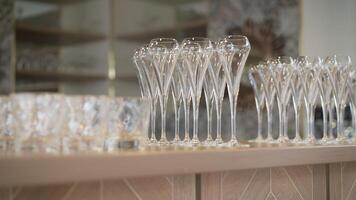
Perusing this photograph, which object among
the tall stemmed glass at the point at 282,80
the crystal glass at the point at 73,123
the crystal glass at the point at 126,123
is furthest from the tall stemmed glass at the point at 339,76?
the crystal glass at the point at 73,123

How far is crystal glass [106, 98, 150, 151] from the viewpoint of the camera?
98cm

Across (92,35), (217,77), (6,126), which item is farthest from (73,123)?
(92,35)

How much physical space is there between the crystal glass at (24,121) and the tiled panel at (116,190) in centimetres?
11

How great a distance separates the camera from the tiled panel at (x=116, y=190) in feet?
3.14

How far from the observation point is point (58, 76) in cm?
190

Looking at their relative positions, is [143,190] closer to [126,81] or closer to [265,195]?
[265,195]

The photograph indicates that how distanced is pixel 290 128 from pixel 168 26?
1.10 metres

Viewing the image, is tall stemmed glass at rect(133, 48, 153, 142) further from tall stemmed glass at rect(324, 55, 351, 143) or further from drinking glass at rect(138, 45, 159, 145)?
tall stemmed glass at rect(324, 55, 351, 143)

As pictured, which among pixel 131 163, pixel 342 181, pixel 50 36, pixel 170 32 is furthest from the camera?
pixel 170 32

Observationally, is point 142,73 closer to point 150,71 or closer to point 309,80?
point 150,71

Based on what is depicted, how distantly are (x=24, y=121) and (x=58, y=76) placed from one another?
104 centimetres

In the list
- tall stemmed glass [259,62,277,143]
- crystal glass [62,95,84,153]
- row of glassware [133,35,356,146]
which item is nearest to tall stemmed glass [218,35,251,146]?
row of glassware [133,35,356,146]

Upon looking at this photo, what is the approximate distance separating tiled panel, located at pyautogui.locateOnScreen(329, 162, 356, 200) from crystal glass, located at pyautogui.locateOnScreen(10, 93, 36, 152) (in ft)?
3.82

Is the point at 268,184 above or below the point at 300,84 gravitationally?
below
